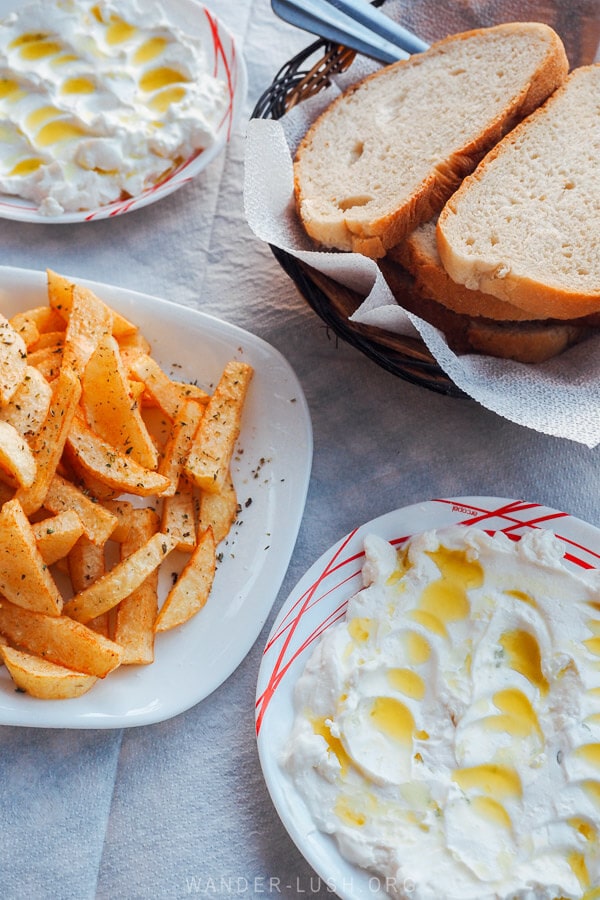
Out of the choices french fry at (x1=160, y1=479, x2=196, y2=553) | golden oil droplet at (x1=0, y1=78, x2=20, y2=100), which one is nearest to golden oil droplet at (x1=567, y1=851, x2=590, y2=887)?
french fry at (x1=160, y1=479, x2=196, y2=553)

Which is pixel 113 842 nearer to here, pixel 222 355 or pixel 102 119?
pixel 222 355

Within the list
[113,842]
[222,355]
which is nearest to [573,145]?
[222,355]

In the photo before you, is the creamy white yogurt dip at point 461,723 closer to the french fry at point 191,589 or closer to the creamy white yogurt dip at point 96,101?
the french fry at point 191,589

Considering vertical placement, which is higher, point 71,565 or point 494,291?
point 494,291

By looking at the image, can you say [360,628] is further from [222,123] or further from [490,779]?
[222,123]

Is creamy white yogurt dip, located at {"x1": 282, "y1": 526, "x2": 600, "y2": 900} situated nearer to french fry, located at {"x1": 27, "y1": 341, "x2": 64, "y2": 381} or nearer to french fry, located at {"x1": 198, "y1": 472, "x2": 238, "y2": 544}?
french fry, located at {"x1": 198, "y1": 472, "x2": 238, "y2": 544}

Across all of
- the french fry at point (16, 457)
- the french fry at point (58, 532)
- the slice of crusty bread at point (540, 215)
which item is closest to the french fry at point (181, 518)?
the french fry at point (58, 532)
